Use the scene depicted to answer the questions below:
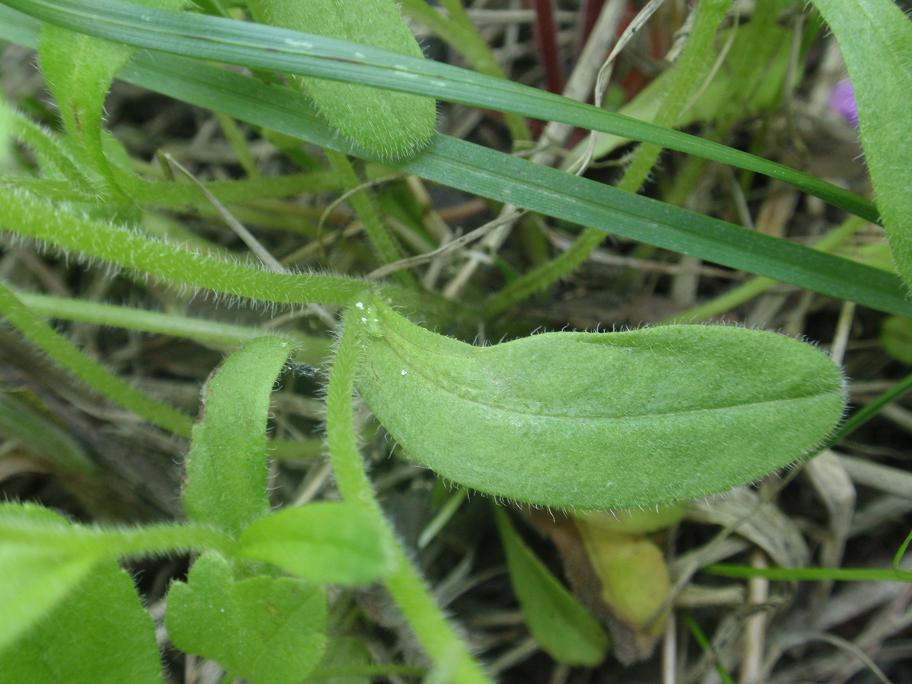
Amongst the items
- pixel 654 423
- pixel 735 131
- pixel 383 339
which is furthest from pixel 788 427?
pixel 735 131

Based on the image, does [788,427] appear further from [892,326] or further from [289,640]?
[892,326]

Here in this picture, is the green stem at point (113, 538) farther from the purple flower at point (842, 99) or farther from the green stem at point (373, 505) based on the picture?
the purple flower at point (842, 99)

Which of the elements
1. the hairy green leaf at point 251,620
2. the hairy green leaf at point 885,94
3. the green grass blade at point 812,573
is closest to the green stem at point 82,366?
the hairy green leaf at point 251,620

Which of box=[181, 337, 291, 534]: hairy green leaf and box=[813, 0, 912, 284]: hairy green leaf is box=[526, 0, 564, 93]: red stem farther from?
box=[181, 337, 291, 534]: hairy green leaf

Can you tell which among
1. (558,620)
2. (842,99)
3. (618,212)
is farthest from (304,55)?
(842,99)

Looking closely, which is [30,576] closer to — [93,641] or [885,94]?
[93,641]

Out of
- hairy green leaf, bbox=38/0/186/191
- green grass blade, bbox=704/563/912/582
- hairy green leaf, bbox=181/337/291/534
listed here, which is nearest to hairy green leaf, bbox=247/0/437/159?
hairy green leaf, bbox=38/0/186/191
